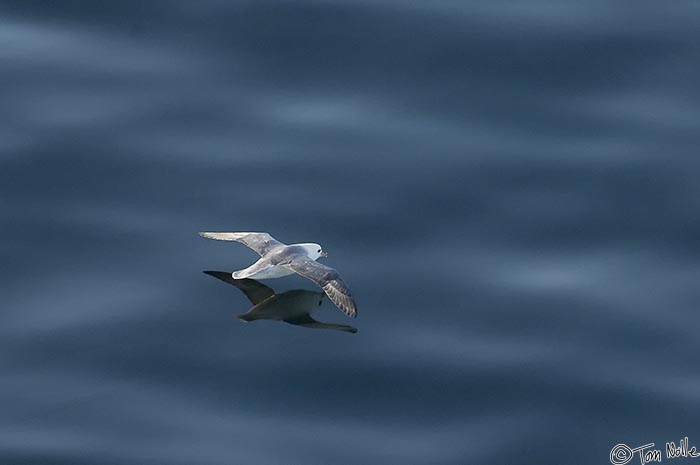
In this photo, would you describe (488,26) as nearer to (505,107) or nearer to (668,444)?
(505,107)

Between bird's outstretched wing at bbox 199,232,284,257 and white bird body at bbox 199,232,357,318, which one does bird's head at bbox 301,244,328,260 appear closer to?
white bird body at bbox 199,232,357,318

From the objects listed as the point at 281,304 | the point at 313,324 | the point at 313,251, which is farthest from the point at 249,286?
the point at 313,324

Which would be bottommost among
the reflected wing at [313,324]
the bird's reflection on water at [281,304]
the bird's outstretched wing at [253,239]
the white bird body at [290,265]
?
the reflected wing at [313,324]

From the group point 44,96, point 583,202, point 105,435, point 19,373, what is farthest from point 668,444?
point 44,96

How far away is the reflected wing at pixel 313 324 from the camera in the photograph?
22.9 metres

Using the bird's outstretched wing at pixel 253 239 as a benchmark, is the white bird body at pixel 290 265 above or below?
below

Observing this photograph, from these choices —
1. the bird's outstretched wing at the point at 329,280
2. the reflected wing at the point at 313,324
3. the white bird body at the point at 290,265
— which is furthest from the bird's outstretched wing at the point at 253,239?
the reflected wing at the point at 313,324

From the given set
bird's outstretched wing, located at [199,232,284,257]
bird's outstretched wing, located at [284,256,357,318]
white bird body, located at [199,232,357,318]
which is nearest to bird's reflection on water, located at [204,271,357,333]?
white bird body, located at [199,232,357,318]

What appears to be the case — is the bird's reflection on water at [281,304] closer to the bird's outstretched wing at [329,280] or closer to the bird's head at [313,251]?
the bird's outstretched wing at [329,280]

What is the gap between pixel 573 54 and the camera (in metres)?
29.0

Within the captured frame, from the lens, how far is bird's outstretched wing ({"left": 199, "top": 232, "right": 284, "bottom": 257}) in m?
24.0

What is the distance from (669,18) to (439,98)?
5.16 m

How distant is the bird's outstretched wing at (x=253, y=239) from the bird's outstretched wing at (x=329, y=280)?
27.3 inches

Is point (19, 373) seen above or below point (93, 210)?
below
